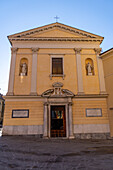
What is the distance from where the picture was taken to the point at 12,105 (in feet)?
37.3

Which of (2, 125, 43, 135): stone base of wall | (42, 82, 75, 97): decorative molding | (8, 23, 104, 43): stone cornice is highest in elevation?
(8, 23, 104, 43): stone cornice

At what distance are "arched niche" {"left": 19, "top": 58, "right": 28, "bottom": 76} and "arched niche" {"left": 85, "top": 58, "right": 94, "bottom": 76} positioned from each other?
5.75 metres

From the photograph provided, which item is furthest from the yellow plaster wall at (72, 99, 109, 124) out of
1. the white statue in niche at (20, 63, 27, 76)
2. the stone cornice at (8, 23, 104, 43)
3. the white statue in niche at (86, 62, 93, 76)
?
A: the stone cornice at (8, 23, 104, 43)

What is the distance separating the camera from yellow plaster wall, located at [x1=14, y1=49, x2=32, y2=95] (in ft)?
39.1

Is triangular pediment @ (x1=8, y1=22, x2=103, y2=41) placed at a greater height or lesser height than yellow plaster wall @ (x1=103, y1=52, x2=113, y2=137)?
greater

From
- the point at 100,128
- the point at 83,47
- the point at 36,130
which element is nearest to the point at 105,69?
the point at 83,47

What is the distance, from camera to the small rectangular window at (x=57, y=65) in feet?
42.0

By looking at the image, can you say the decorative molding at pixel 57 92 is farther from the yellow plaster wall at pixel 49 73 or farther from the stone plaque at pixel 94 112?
the stone plaque at pixel 94 112

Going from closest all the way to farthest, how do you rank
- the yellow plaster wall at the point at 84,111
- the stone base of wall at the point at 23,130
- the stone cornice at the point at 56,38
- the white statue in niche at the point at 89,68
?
the stone base of wall at the point at 23,130
the yellow plaster wall at the point at 84,111
the white statue in niche at the point at 89,68
the stone cornice at the point at 56,38

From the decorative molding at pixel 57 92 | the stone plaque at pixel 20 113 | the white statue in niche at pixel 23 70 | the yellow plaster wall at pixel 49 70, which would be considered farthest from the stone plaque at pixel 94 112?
the white statue in niche at pixel 23 70

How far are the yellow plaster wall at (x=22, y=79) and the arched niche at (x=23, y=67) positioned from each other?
0.32m

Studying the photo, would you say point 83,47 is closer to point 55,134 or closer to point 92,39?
point 92,39

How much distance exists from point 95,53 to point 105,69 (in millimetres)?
1920

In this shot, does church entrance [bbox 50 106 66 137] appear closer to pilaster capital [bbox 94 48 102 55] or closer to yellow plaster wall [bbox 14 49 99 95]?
yellow plaster wall [bbox 14 49 99 95]
